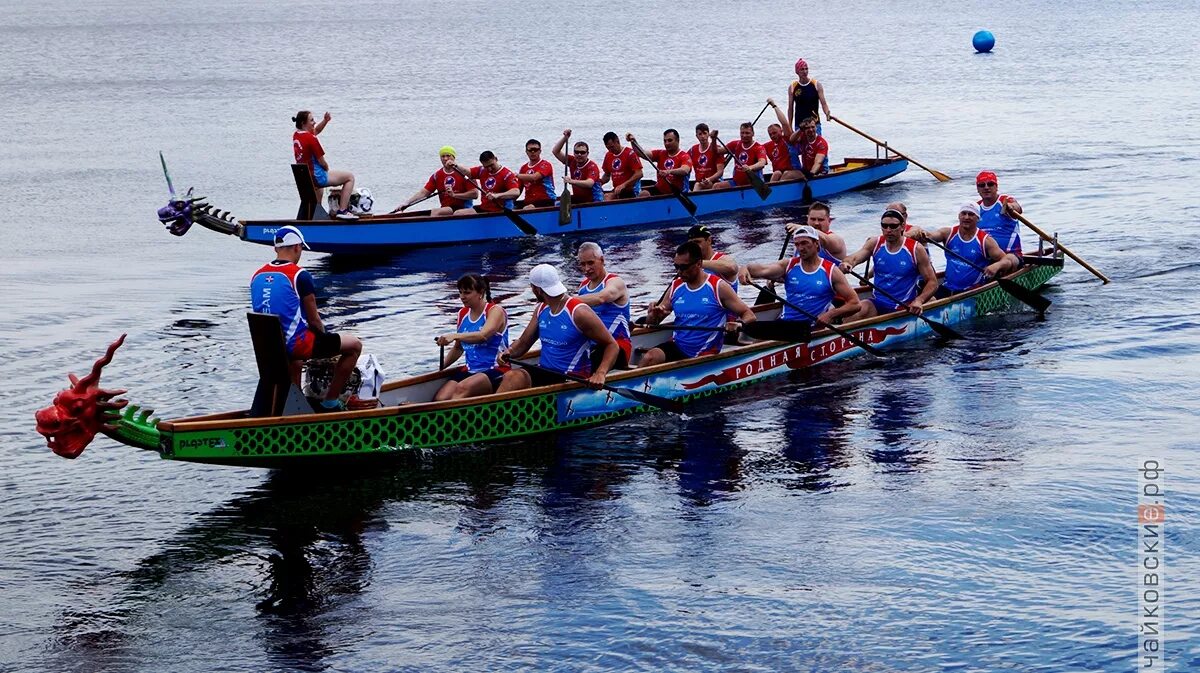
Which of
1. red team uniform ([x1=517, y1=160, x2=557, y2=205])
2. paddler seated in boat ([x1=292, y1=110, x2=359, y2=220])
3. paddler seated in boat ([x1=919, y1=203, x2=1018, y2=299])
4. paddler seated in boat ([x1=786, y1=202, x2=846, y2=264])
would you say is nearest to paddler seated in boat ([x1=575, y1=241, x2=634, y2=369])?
paddler seated in boat ([x1=786, y1=202, x2=846, y2=264])

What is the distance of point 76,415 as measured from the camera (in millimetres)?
13352

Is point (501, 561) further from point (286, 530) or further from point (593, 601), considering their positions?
point (286, 530)

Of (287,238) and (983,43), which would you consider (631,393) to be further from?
(983,43)

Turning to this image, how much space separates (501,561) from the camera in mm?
13812

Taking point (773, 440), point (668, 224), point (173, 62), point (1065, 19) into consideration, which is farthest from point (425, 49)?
point (773, 440)

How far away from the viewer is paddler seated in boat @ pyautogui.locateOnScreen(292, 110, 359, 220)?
27.0 meters

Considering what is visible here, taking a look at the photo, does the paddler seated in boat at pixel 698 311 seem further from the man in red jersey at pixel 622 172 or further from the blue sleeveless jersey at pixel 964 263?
the man in red jersey at pixel 622 172

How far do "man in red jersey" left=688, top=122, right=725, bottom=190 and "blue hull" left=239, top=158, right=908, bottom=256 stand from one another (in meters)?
0.47

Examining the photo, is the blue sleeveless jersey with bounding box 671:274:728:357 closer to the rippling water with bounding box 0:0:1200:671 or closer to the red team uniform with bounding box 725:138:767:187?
the rippling water with bounding box 0:0:1200:671

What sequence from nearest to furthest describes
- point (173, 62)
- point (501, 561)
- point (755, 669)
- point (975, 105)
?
point (755, 669) → point (501, 561) → point (975, 105) → point (173, 62)

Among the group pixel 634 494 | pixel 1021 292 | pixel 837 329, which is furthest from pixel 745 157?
pixel 634 494

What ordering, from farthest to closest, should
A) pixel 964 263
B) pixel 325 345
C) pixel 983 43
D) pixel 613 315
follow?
pixel 983 43 → pixel 964 263 → pixel 613 315 → pixel 325 345

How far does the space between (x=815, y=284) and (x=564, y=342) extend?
4533mm

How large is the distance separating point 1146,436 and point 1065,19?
95019mm
